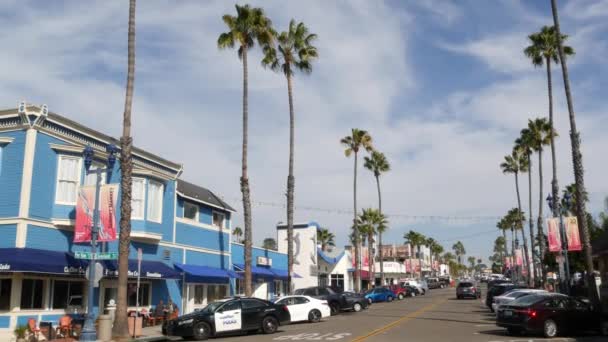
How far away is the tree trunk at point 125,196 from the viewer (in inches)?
862

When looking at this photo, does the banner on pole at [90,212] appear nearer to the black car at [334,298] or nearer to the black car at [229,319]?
the black car at [229,319]

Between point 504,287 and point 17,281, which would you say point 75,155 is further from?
point 504,287

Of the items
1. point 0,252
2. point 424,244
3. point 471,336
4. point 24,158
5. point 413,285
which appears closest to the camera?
point 471,336

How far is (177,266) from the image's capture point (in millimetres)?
30906

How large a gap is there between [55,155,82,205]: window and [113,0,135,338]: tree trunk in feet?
8.97

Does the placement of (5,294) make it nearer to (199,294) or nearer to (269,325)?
(269,325)

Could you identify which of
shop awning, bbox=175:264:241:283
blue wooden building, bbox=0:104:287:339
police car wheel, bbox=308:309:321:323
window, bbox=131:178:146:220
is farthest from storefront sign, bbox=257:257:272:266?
window, bbox=131:178:146:220

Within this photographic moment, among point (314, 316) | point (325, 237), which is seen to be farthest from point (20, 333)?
point (325, 237)

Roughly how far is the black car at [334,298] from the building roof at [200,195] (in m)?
7.27

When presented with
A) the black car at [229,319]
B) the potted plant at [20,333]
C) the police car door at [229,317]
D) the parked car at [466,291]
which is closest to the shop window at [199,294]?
the black car at [229,319]

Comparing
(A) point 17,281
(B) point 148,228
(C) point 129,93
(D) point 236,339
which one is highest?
(C) point 129,93

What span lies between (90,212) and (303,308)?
10785 millimetres

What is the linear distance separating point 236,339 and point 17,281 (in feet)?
27.6

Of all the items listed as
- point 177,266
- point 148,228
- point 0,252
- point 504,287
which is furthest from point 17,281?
point 504,287
